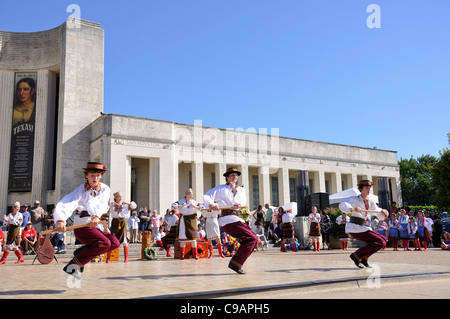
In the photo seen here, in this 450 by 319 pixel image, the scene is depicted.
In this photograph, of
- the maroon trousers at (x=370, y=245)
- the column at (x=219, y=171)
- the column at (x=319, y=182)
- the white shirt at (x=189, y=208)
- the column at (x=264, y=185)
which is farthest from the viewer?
the column at (x=319, y=182)

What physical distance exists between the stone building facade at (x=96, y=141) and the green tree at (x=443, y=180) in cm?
1194

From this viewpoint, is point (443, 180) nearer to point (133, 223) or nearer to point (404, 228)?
point (404, 228)

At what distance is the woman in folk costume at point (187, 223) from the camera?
12.4m

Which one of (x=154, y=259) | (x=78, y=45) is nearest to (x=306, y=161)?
(x=78, y=45)

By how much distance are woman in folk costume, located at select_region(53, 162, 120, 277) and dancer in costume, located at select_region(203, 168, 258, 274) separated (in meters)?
2.14

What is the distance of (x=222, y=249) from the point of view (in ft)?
46.0

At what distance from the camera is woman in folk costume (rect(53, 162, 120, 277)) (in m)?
5.99

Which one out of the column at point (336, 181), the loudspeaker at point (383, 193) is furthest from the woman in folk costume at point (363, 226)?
the column at point (336, 181)

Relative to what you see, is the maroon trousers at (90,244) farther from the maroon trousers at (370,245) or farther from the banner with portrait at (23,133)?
the banner with portrait at (23,133)

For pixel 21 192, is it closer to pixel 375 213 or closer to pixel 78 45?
pixel 78 45

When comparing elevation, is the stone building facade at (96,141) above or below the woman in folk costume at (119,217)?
above

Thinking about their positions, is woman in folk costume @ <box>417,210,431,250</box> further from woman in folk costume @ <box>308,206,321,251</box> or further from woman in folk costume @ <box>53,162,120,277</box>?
woman in folk costume @ <box>53,162,120,277</box>

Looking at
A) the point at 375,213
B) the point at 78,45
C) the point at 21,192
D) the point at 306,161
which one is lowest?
the point at 375,213

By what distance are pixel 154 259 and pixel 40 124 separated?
22.7 metres
